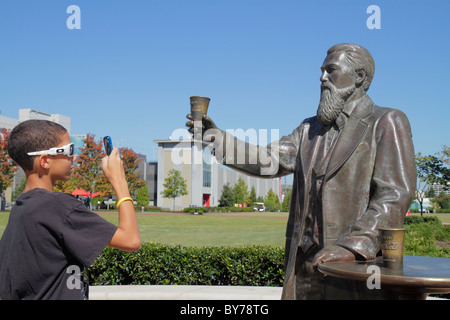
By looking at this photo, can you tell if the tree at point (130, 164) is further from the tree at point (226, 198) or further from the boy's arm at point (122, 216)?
the boy's arm at point (122, 216)

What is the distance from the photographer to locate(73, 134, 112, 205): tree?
131 ft

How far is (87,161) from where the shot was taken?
40156 millimetres

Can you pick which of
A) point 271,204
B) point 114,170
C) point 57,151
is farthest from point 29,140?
point 271,204

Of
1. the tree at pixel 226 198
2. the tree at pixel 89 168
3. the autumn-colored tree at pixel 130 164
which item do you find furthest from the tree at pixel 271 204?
the tree at pixel 89 168

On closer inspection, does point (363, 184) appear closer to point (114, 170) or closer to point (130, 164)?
point (114, 170)

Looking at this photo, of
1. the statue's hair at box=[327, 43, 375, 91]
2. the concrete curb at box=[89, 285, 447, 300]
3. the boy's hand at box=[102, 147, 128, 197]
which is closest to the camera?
the boy's hand at box=[102, 147, 128, 197]

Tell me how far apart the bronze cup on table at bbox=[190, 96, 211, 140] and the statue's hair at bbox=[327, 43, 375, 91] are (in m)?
1.02

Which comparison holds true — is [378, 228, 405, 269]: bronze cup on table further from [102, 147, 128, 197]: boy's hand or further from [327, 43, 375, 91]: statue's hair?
[102, 147, 128, 197]: boy's hand

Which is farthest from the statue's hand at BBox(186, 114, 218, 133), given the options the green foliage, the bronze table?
the green foliage

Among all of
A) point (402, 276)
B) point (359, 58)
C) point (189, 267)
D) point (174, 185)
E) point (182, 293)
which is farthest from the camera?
point (174, 185)

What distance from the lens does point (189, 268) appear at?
711 cm

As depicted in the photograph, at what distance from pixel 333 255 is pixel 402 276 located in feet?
1.49

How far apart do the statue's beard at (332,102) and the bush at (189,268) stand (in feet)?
14.2
